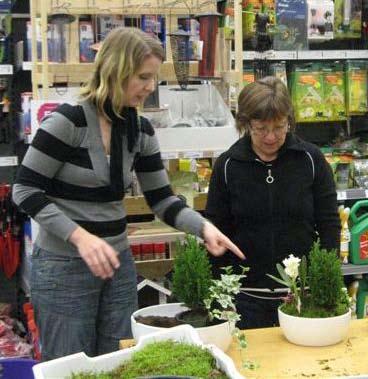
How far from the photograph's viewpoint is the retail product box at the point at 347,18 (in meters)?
4.06

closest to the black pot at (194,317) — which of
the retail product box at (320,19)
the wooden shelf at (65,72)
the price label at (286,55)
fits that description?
the wooden shelf at (65,72)

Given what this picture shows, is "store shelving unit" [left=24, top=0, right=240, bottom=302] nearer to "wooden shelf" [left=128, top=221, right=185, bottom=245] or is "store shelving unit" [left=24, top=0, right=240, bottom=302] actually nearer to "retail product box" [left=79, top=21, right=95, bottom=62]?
"wooden shelf" [left=128, top=221, right=185, bottom=245]

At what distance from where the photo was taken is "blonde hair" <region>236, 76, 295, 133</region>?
2.18 metres

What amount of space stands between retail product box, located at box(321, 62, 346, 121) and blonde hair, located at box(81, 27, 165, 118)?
221 cm

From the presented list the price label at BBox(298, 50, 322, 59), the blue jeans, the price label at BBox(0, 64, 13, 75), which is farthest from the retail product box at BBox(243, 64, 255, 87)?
the blue jeans

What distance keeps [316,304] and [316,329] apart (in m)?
0.08

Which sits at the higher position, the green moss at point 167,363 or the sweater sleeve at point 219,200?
the sweater sleeve at point 219,200

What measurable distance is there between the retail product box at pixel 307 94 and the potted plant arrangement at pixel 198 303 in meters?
2.34

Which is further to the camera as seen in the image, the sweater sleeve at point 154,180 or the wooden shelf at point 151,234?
the wooden shelf at point 151,234

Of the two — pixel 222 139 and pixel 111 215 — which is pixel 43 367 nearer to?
pixel 111 215

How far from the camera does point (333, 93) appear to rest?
4.04 m

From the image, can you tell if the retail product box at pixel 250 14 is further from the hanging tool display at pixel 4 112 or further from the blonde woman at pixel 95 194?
the blonde woman at pixel 95 194

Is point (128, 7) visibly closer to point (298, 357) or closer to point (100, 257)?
point (100, 257)

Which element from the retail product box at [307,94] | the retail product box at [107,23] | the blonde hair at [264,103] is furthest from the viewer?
the retail product box at [307,94]
